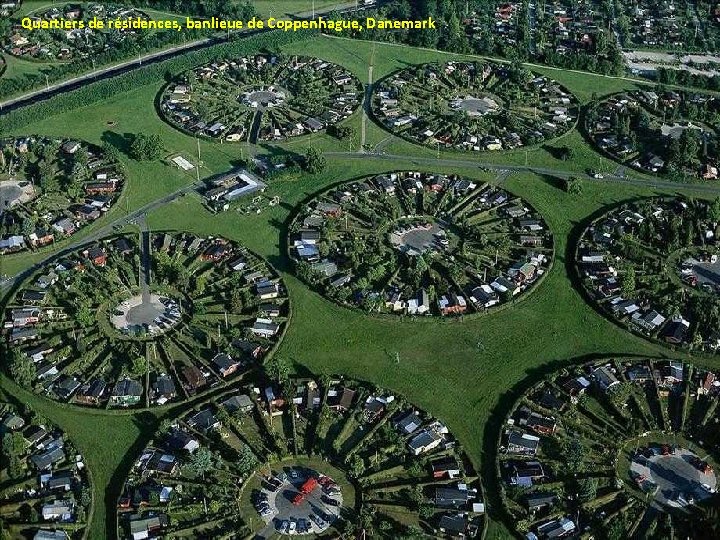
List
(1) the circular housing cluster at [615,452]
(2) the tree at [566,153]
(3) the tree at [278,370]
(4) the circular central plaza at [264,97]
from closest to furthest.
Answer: (1) the circular housing cluster at [615,452], (3) the tree at [278,370], (2) the tree at [566,153], (4) the circular central plaza at [264,97]

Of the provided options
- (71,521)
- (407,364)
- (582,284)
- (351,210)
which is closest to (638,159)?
(582,284)

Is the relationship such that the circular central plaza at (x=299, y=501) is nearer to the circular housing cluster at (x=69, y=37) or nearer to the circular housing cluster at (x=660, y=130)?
the circular housing cluster at (x=660, y=130)

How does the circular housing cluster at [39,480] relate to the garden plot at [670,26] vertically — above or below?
below

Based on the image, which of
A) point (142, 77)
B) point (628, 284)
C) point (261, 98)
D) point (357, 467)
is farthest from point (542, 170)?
point (142, 77)

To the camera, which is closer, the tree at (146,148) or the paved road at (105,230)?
the paved road at (105,230)

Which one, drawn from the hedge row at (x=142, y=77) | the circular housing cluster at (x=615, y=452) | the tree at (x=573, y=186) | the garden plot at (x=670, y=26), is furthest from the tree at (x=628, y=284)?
the hedge row at (x=142, y=77)

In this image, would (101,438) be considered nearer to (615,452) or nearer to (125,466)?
(125,466)
